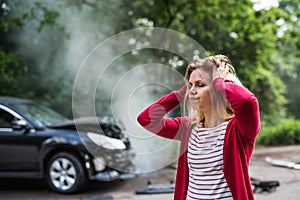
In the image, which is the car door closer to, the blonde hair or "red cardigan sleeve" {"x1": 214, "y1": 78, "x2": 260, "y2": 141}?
the blonde hair

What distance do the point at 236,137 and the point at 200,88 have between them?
1.10 feet

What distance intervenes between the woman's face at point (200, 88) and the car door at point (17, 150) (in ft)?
15.2

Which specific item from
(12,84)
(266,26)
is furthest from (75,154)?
(266,26)

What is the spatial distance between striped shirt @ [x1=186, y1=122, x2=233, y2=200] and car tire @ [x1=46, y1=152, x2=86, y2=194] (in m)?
4.16

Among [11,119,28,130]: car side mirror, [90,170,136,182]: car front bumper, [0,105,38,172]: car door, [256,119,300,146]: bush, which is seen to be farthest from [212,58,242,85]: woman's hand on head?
[256,119,300,146]: bush

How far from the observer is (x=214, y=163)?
2.10 metres

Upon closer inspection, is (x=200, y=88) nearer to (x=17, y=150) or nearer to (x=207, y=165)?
(x=207, y=165)

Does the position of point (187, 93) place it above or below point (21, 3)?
below

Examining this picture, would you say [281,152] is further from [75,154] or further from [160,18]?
[75,154]

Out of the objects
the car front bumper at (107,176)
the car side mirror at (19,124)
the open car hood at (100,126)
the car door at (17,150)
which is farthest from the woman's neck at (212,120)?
the car side mirror at (19,124)

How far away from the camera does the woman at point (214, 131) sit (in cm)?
199

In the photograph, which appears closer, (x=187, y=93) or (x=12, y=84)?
(x=187, y=93)

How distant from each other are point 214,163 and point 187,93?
18.2 inches

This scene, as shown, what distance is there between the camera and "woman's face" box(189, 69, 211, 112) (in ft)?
6.97
